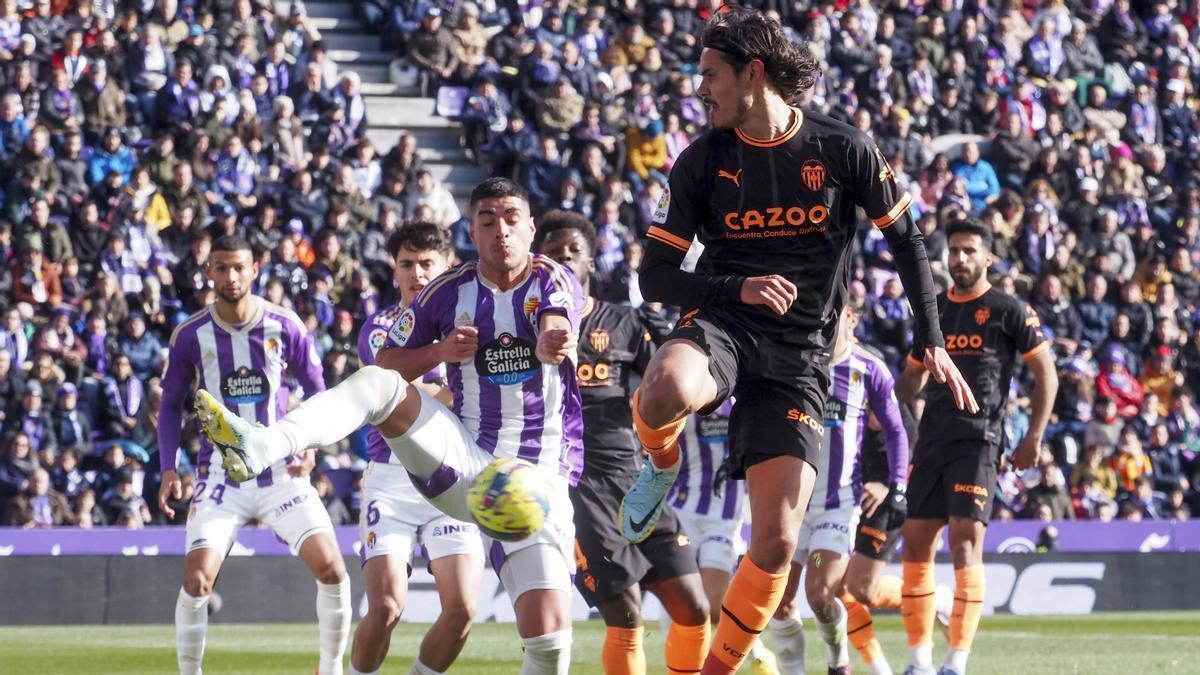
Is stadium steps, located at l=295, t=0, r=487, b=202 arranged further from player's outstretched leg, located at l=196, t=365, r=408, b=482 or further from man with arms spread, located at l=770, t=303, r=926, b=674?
player's outstretched leg, located at l=196, t=365, r=408, b=482

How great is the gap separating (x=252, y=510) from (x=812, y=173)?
13.2 ft

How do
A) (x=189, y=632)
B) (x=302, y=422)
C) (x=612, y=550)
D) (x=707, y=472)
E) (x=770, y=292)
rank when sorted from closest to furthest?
(x=302, y=422) → (x=770, y=292) → (x=612, y=550) → (x=189, y=632) → (x=707, y=472)

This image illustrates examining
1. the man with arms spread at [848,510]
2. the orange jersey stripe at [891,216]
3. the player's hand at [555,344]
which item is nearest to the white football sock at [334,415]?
the player's hand at [555,344]

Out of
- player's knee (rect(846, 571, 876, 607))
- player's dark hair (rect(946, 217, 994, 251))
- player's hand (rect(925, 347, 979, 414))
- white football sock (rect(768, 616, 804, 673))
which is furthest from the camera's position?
player's knee (rect(846, 571, 876, 607))

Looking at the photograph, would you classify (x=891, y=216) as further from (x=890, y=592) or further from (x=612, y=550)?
(x=890, y=592)

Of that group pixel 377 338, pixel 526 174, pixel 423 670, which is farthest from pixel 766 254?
pixel 526 174

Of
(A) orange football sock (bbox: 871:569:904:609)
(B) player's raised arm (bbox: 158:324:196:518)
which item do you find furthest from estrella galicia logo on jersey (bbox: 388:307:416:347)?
(A) orange football sock (bbox: 871:569:904:609)

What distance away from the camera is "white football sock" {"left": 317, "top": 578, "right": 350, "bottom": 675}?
8.52 m

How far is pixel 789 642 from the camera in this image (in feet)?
32.0

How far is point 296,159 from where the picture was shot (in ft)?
62.8

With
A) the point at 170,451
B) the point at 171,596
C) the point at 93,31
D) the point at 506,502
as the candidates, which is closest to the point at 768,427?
the point at 506,502

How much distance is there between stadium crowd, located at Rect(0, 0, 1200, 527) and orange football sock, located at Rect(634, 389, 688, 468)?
9807 millimetres

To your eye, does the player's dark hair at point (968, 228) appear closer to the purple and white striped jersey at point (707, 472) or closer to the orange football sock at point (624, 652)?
the purple and white striped jersey at point (707, 472)

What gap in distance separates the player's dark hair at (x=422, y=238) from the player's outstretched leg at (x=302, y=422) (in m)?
2.40
